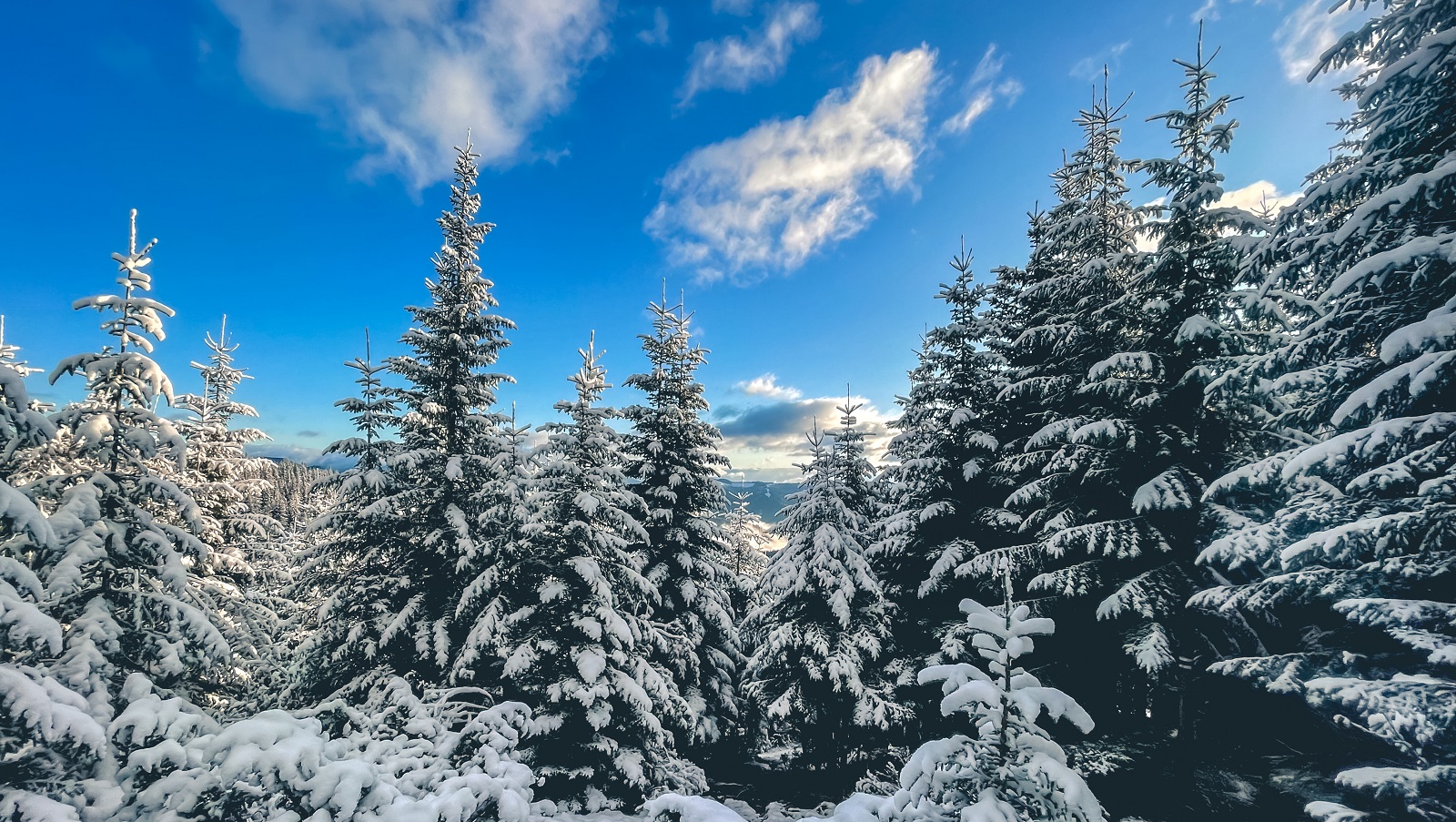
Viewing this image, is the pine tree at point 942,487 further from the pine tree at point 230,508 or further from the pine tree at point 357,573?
the pine tree at point 230,508

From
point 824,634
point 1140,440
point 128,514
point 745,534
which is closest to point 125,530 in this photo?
point 128,514

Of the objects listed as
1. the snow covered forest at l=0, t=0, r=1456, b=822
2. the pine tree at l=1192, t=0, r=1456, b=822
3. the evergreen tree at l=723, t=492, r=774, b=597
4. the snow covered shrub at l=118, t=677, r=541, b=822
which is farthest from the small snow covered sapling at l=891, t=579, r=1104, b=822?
the evergreen tree at l=723, t=492, r=774, b=597

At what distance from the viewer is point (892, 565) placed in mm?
14227

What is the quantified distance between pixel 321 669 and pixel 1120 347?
18.9 m

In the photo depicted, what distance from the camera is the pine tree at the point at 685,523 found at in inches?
570

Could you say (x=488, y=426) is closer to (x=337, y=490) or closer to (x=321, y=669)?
(x=337, y=490)

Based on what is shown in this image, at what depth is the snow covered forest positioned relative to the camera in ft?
15.0

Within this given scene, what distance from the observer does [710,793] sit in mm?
14117

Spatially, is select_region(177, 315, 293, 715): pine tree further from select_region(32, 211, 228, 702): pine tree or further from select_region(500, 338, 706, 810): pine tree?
select_region(500, 338, 706, 810): pine tree

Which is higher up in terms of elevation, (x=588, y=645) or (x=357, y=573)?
(x=357, y=573)

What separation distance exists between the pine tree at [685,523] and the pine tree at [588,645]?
1439mm

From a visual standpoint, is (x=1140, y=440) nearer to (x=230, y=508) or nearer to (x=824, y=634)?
(x=824, y=634)

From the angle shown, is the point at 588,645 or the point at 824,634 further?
the point at 824,634

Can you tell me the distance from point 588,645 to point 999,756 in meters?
9.53
